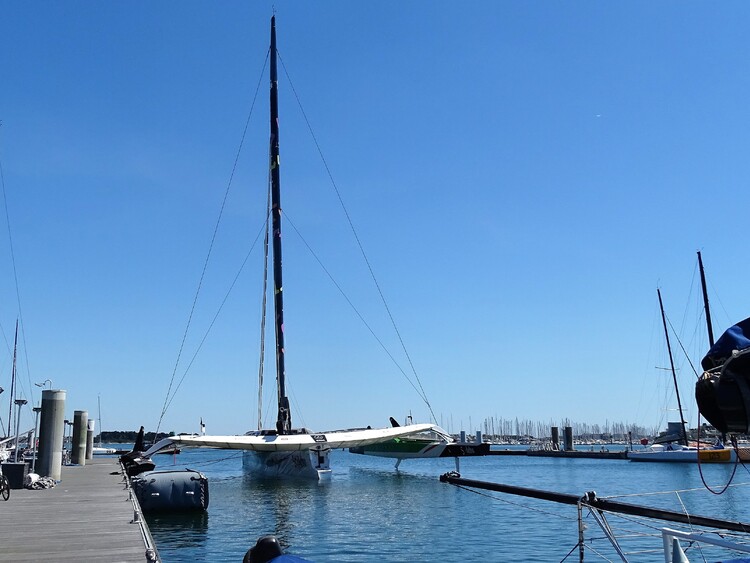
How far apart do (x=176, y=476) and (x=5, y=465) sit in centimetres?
577

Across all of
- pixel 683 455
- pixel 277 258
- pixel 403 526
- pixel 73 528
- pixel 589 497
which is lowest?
pixel 683 455

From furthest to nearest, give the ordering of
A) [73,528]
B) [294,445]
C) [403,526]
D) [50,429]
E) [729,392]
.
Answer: [294,445]
[50,429]
[403,526]
[73,528]
[729,392]

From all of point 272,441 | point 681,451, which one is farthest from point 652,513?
point 681,451

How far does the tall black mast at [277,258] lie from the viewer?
40.4 m

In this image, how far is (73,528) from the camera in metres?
14.9

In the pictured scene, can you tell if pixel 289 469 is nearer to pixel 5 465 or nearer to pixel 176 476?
pixel 176 476

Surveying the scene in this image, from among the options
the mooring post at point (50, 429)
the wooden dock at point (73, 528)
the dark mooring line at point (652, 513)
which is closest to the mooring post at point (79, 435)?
the mooring post at point (50, 429)

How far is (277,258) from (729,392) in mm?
39212

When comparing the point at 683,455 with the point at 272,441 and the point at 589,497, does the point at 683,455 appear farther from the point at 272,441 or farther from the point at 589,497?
the point at 589,497

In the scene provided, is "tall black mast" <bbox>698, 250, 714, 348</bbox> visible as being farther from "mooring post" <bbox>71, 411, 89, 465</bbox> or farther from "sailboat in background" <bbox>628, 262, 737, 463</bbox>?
"mooring post" <bbox>71, 411, 89, 465</bbox>

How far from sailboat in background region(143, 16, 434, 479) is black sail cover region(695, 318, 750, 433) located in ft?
103

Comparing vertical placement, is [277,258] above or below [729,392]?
above

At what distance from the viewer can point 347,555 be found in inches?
734

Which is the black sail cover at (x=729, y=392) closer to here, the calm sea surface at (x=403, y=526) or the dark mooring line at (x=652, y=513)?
the dark mooring line at (x=652, y=513)
